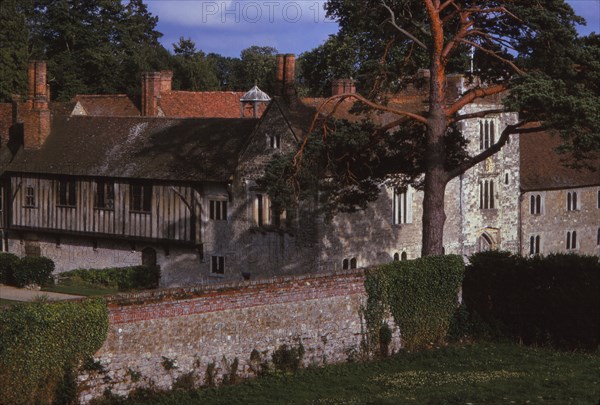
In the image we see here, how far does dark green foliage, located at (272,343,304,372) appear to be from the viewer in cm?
2264

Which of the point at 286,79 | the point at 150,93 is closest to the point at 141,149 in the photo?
the point at 286,79

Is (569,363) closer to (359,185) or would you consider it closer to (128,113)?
(359,185)

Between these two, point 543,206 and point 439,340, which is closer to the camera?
point 439,340

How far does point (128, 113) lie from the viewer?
181 ft

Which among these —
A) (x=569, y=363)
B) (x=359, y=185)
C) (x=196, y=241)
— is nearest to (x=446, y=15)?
(x=359, y=185)

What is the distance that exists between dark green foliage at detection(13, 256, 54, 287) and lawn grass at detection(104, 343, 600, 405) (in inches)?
697

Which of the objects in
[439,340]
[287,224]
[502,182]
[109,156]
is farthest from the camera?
[502,182]

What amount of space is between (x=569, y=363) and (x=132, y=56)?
57.8 metres

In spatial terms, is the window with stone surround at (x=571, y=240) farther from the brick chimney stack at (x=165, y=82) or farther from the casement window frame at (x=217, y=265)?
the brick chimney stack at (x=165, y=82)

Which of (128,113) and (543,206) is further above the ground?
(128,113)

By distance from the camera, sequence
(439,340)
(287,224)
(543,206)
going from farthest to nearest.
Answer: (543,206) → (287,224) → (439,340)

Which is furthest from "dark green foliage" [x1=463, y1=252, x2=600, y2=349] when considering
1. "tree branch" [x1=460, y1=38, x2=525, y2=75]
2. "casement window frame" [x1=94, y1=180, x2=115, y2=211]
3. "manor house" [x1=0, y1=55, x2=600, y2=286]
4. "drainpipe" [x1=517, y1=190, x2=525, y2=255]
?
"drainpipe" [x1=517, y1=190, x2=525, y2=255]

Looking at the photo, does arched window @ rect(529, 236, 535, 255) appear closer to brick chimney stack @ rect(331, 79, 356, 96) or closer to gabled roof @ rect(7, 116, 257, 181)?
brick chimney stack @ rect(331, 79, 356, 96)

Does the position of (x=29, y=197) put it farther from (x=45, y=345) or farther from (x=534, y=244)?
(x=45, y=345)
